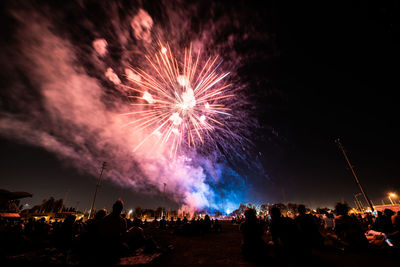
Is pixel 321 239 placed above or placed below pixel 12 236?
below

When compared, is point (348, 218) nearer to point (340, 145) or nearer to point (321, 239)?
point (321, 239)

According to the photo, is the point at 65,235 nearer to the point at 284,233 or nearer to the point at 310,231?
the point at 284,233

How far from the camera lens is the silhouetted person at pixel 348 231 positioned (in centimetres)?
488

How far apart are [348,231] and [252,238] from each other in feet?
11.0

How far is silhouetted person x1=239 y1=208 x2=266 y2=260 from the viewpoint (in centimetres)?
458

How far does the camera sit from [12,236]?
6.15m

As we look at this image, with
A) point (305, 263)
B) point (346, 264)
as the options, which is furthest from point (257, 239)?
point (346, 264)

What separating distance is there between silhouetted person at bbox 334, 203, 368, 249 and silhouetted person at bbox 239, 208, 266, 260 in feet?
9.49

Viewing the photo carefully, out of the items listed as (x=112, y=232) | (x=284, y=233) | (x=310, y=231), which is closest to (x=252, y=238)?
(x=284, y=233)

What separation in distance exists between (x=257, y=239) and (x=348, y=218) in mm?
3376

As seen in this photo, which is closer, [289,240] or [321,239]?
[289,240]

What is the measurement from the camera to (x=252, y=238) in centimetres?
469

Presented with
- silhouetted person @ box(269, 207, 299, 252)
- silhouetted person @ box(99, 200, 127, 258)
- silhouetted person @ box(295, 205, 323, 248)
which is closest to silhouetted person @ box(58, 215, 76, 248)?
silhouetted person @ box(99, 200, 127, 258)

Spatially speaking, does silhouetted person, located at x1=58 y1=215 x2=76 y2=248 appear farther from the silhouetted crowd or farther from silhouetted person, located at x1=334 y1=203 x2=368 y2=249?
silhouetted person, located at x1=334 y1=203 x2=368 y2=249
